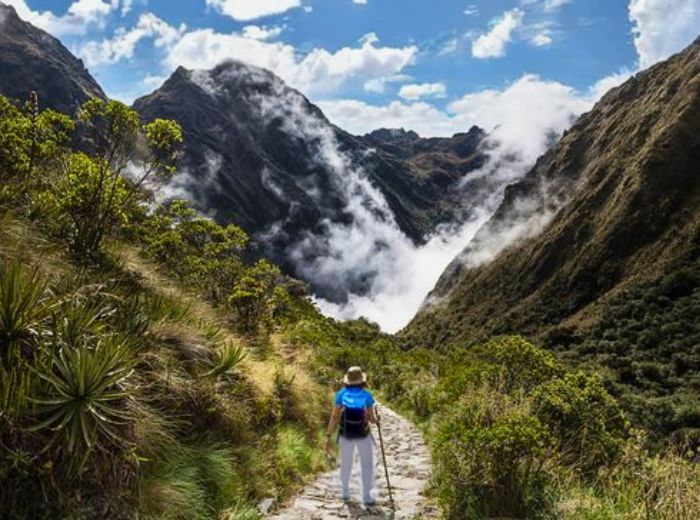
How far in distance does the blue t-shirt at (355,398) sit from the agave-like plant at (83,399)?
4.04 meters

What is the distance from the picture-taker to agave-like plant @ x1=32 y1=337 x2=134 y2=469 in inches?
184

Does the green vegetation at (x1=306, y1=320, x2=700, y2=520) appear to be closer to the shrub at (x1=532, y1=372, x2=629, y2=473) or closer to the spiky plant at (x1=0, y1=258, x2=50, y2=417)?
the shrub at (x1=532, y1=372, x2=629, y2=473)

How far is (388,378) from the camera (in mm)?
26484

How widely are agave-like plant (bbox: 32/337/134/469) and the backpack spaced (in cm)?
407

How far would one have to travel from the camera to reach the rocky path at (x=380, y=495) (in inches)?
316

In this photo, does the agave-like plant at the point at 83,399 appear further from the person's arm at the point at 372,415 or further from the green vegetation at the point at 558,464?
the person's arm at the point at 372,415

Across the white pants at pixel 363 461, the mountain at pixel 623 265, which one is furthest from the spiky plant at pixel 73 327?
the mountain at pixel 623 265

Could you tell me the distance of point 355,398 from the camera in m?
8.73

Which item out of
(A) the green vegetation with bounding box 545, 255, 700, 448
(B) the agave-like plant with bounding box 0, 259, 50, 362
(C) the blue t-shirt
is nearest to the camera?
(B) the agave-like plant with bounding box 0, 259, 50, 362

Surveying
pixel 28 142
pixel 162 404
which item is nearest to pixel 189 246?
pixel 28 142

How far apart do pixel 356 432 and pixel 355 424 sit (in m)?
0.12

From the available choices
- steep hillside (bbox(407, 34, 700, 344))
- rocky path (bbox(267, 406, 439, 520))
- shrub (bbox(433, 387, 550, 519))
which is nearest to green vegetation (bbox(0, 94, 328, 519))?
rocky path (bbox(267, 406, 439, 520))

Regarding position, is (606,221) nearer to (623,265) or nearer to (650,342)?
(623,265)

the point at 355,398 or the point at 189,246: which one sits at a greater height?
the point at 189,246
